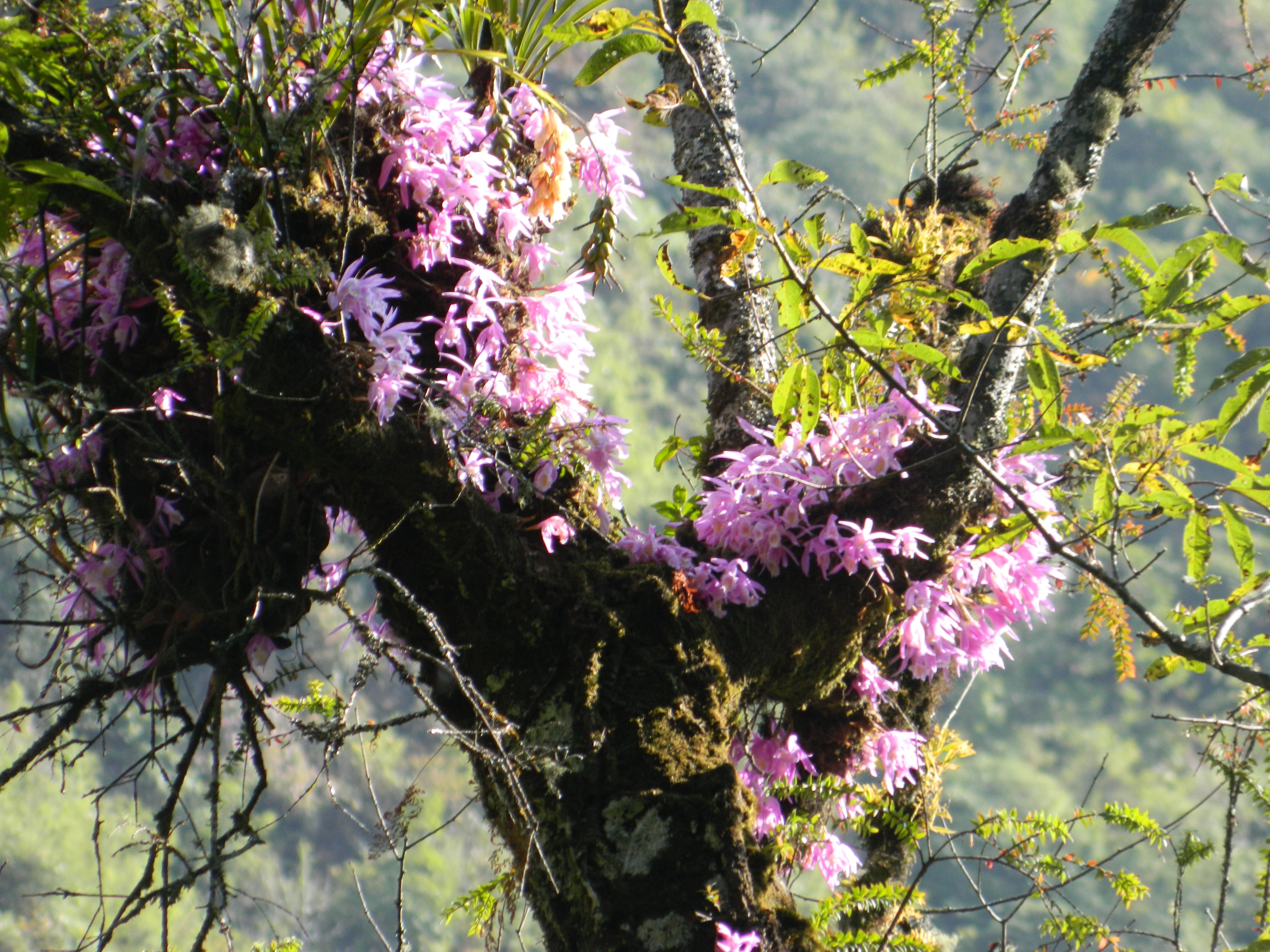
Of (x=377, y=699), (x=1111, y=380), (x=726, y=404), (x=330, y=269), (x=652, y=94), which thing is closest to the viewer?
(x=652, y=94)

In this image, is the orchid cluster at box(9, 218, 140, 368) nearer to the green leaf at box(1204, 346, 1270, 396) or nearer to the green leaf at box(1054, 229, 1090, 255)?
the green leaf at box(1054, 229, 1090, 255)

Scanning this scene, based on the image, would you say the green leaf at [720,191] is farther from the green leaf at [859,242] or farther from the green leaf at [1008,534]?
the green leaf at [1008,534]

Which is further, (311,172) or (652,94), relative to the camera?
(311,172)

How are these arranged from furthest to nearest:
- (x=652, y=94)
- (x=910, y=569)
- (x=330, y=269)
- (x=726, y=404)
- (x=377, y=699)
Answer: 1. (x=377, y=699)
2. (x=726, y=404)
3. (x=910, y=569)
4. (x=330, y=269)
5. (x=652, y=94)

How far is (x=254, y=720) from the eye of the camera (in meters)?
1.30

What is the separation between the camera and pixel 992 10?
1.99 m

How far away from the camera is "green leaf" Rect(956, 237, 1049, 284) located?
3.11 ft

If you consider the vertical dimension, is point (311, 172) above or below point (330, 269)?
above

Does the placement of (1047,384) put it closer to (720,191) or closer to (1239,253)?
(1239,253)

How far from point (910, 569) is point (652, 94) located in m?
0.91

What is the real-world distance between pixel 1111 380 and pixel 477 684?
78.8 feet

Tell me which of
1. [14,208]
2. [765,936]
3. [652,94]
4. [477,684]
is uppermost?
[14,208]

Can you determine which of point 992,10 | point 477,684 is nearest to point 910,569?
point 477,684

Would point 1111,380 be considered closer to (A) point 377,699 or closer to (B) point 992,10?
(A) point 377,699
